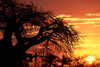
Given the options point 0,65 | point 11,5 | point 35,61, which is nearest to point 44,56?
point 35,61

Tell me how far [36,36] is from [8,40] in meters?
2.19

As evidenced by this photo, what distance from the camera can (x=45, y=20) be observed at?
1944 centimetres

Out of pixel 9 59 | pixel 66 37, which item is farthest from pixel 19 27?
pixel 66 37

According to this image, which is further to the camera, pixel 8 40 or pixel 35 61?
pixel 35 61

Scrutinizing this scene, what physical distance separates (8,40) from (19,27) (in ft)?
4.20

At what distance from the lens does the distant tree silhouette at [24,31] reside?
18.4 meters

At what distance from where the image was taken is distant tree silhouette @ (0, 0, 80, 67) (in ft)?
60.4

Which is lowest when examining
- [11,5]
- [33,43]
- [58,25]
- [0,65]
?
[0,65]

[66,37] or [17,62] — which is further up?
[66,37]

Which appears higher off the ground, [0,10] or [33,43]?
[0,10]

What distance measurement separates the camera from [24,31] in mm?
18562

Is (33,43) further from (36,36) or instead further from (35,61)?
(35,61)

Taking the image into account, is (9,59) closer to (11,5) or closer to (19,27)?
(19,27)

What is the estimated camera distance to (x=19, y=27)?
18.7 meters
